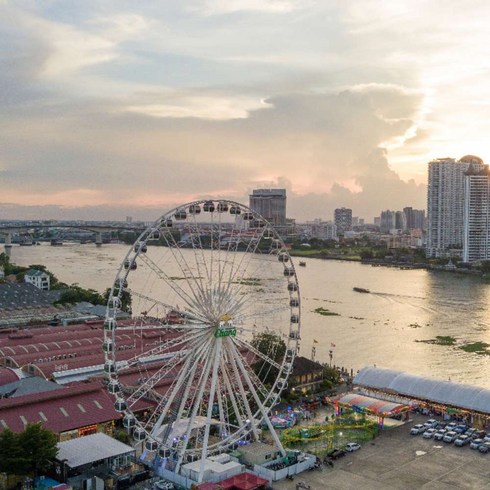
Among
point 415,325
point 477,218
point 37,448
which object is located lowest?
point 415,325

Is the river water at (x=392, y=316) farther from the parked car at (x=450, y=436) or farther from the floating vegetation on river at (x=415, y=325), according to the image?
the parked car at (x=450, y=436)

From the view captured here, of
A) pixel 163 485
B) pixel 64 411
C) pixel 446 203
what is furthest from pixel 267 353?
pixel 446 203

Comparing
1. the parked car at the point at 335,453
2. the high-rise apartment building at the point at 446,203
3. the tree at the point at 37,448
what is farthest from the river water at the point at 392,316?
the high-rise apartment building at the point at 446,203

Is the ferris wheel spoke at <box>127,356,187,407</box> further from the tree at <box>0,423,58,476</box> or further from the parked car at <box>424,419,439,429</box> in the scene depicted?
the parked car at <box>424,419,439,429</box>

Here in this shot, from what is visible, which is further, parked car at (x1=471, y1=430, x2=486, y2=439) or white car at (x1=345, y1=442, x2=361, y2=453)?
parked car at (x1=471, y1=430, x2=486, y2=439)

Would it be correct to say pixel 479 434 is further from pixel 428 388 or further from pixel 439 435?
pixel 428 388

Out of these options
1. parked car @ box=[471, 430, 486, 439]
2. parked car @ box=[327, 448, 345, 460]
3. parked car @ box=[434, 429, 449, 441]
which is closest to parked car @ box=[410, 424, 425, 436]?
parked car @ box=[434, 429, 449, 441]
